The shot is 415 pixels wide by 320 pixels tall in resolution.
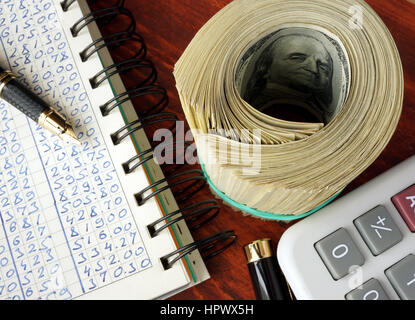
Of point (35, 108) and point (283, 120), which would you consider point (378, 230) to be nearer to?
point (283, 120)

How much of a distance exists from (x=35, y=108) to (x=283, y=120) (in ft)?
0.86

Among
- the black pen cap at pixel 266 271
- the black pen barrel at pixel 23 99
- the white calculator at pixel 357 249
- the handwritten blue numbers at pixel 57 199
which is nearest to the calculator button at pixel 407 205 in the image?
the white calculator at pixel 357 249

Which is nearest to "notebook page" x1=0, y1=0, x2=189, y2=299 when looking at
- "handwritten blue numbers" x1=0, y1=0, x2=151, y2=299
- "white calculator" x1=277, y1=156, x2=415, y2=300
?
"handwritten blue numbers" x1=0, y1=0, x2=151, y2=299

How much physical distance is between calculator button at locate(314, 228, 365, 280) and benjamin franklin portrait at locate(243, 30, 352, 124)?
105 mm

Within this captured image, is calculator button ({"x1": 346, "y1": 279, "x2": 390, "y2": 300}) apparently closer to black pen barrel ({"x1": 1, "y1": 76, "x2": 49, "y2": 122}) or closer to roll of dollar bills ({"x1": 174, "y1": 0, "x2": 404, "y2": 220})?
roll of dollar bills ({"x1": 174, "y1": 0, "x2": 404, "y2": 220})

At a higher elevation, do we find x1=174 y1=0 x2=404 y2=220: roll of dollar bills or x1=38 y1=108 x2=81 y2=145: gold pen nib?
x1=38 y1=108 x2=81 y2=145: gold pen nib

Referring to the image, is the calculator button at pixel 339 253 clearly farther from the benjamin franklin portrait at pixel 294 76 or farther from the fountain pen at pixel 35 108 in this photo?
the fountain pen at pixel 35 108

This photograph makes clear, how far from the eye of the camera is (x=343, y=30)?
29cm

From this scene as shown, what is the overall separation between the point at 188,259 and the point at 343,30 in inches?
9.9

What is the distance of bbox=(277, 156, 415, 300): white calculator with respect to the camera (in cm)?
33

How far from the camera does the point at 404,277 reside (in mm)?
329

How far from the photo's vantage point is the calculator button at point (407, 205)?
34 centimetres

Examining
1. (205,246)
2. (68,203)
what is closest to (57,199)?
(68,203)

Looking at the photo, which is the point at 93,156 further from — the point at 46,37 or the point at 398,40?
the point at 398,40
